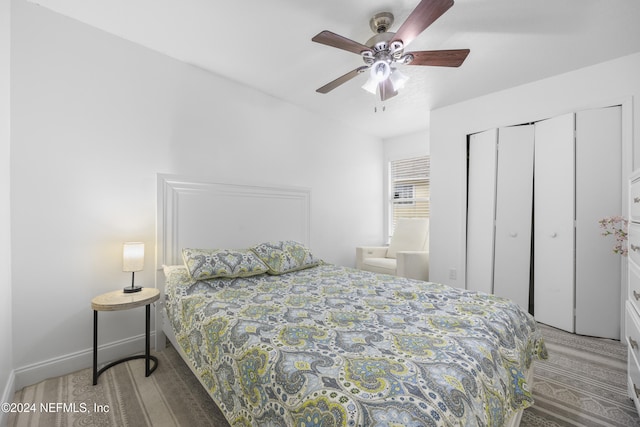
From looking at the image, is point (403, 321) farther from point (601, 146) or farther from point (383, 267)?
point (601, 146)

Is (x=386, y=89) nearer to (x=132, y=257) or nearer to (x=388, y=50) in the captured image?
(x=388, y=50)

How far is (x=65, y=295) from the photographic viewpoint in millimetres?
1956

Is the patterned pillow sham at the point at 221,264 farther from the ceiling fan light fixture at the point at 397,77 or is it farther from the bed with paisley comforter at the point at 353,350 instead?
the ceiling fan light fixture at the point at 397,77

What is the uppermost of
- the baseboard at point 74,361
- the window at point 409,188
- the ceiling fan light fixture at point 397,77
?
the ceiling fan light fixture at point 397,77

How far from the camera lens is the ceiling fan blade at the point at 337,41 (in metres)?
1.58

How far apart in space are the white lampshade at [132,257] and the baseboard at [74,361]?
65cm

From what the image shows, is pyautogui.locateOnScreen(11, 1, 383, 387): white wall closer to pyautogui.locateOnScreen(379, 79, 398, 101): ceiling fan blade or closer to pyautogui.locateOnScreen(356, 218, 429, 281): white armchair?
pyautogui.locateOnScreen(379, 79, 398, 101): ceiling fan blade

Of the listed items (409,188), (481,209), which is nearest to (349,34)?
(481,209)

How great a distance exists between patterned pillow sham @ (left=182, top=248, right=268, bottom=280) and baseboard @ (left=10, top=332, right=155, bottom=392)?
2.64 feet

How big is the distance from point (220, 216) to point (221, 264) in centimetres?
74

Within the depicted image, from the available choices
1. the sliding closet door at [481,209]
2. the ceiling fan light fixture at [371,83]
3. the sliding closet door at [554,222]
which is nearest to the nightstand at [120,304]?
the ceiling fan light fixture at [371,83]

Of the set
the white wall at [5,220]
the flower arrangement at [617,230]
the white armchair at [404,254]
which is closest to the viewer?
the white wall at [5,220]

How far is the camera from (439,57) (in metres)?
1.81

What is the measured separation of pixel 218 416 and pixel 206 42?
2.63 meters
